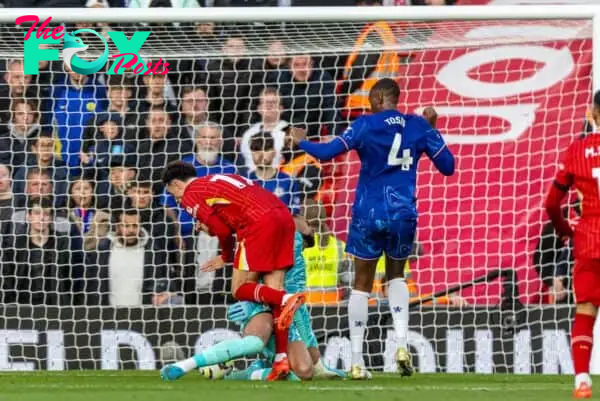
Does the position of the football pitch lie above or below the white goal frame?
below

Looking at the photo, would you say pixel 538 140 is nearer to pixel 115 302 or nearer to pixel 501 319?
pixel 501 319

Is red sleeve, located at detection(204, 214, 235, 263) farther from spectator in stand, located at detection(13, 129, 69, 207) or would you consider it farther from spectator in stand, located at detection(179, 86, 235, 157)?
spectator in stand, located at detection(13, 129, 69, 207)

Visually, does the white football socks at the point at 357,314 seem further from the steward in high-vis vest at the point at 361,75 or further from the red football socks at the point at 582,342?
the steward in high-vis vest at the point at 361,75

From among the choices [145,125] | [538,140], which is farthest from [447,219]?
[145,125]

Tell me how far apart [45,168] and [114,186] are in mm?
553

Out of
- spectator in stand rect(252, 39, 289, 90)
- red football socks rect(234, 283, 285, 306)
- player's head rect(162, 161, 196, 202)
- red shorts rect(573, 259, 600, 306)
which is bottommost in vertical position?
red football socks rect(234, 283, 285, 306)

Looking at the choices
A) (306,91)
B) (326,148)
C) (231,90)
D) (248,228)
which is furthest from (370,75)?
(248,228)

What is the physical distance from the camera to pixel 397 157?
9.22 meters

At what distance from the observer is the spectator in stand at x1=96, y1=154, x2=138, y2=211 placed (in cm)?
1149

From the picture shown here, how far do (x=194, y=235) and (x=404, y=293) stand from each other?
2.71m

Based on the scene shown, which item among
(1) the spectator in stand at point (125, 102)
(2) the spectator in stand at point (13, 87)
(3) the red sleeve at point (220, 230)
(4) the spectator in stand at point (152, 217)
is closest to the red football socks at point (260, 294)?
(3) the red sleeve at point (220, 230)

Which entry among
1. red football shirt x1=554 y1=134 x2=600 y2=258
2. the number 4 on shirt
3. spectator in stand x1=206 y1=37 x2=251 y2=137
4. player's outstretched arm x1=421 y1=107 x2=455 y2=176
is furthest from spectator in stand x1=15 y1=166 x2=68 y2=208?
red football shirt x1=554 y1=134 x2=600 y2=258

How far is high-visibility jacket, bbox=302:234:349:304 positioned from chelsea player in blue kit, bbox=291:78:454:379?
1.90 metres

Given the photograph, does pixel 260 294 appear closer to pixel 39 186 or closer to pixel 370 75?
pixel 39 186
